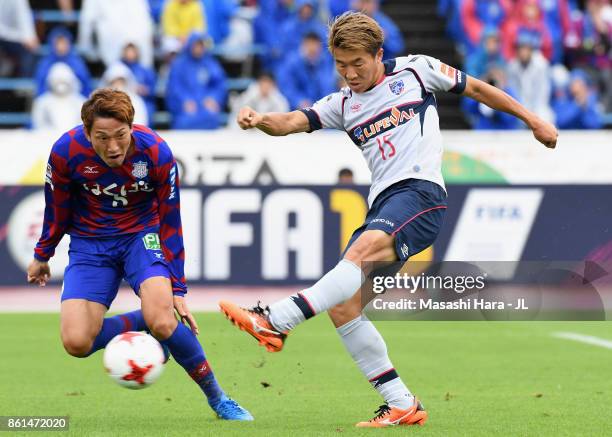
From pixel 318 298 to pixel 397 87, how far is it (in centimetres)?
138

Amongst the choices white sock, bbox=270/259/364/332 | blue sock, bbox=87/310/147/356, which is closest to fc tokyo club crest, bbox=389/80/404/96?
white sock, bbox=270/259/364/332

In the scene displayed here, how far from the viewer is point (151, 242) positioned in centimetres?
738

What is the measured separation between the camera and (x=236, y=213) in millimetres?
14766

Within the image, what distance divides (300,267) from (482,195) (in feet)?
7.65

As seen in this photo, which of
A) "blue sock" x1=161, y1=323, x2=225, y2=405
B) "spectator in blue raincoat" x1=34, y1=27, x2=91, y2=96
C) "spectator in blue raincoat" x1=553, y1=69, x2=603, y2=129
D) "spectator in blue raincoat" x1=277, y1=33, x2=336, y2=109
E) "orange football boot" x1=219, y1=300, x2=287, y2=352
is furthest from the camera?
"spectator in blue raincoat" x1=553, y1=69, x2=603, y2=129

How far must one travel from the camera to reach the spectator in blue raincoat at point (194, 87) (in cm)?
1736

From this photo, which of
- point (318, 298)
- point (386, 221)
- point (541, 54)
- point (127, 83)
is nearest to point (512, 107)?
point (386, 221)

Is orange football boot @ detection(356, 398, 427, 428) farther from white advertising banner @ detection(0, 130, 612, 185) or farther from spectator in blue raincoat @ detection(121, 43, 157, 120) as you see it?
spectator in blue raincoat @ detection(121, 43, 157, 120)

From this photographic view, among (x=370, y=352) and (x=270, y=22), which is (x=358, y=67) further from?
(x=270, y=22)

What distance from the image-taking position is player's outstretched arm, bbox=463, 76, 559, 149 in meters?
6.87

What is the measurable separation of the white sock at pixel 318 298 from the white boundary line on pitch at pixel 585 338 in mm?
5355

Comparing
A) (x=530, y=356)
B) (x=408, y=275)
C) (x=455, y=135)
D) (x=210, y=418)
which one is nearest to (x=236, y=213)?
(x=408, y=275)

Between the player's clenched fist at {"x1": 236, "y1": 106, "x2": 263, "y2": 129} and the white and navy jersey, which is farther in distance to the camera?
the white and navy jersey

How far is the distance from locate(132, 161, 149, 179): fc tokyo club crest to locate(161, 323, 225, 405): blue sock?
863mm
